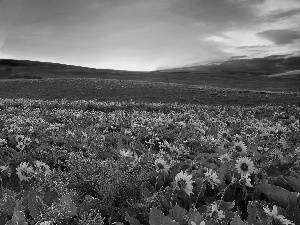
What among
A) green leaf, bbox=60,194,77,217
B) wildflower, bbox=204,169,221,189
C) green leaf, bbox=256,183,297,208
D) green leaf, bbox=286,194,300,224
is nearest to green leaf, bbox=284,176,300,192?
green leaf, bbox=256,183,297,208

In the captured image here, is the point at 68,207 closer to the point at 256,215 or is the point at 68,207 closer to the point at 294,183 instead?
the point at 256,215

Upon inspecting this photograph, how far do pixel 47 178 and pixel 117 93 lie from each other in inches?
1274

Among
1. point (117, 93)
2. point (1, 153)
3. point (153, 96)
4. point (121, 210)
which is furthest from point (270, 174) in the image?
point (117, 93)

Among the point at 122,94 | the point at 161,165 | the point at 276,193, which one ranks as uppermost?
the point at 161,165

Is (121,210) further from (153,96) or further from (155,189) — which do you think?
(153,96)

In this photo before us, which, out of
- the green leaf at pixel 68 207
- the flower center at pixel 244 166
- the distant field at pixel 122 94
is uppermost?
the flower center at pixel 244 166

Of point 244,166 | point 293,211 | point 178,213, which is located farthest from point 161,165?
point 293,211

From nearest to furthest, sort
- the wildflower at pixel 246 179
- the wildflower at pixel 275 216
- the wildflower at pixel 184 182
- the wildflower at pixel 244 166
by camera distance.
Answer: the wildflower at pixel 275 216
the wildflower at pixel 184 182
the wildflower at pixel 246 179
the wildflower at pixel 244 166

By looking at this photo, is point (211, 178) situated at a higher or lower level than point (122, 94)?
higher

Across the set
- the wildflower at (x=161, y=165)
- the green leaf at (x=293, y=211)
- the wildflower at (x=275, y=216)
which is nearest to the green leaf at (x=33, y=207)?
the wildflower at (x=161, y=165)

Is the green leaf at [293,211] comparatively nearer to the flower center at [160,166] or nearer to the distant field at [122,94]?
the flower center at [160,166]

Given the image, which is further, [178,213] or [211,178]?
[211,178]

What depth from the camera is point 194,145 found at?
7.20 meters

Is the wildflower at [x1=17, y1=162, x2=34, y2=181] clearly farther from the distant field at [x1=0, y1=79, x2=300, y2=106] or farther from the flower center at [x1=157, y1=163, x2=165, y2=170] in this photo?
the distant field at [x1=0, y1=79, x2=300, y2=106]
